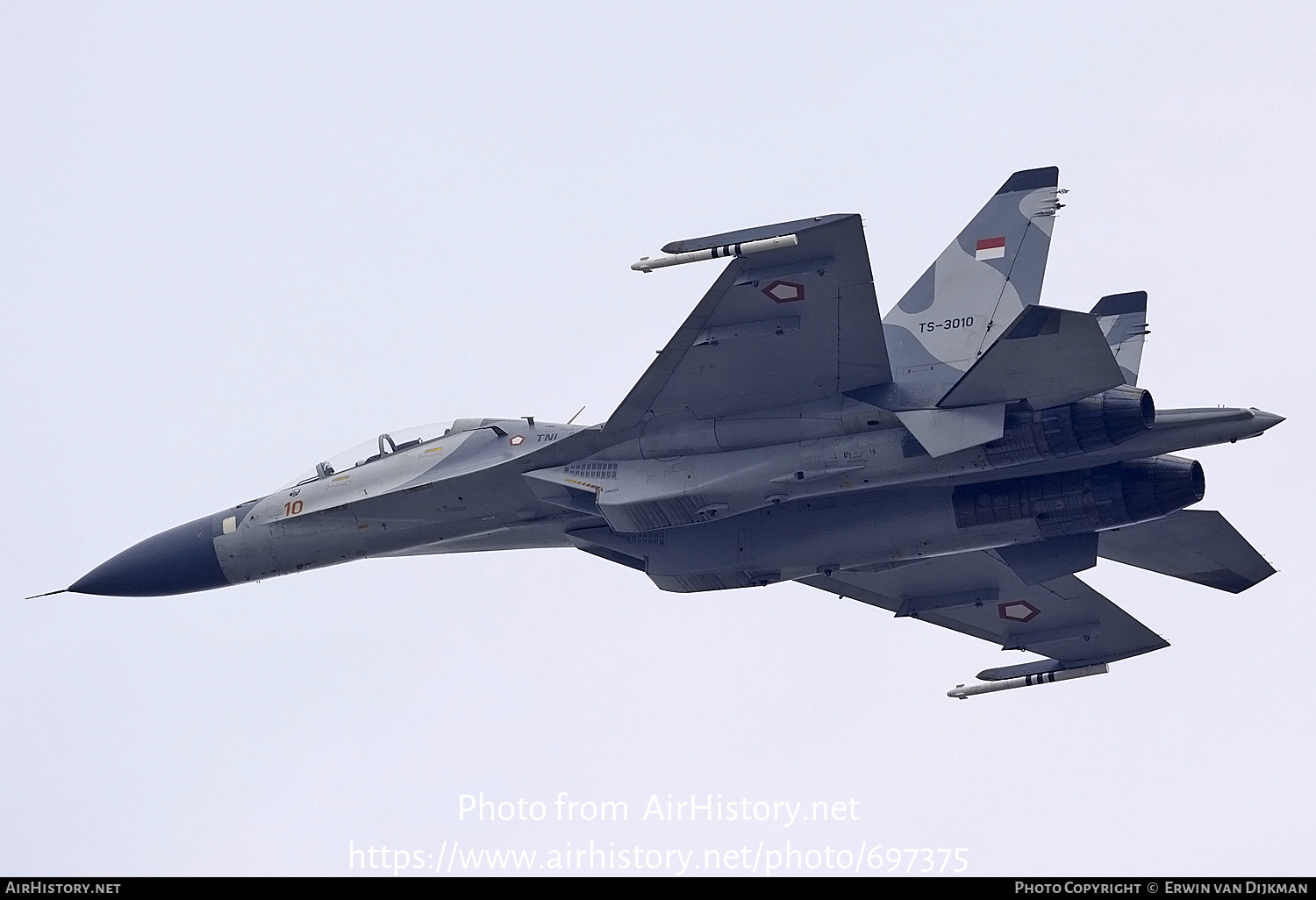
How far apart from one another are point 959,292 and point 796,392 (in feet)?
16.2

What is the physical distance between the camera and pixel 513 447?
84.9 feet

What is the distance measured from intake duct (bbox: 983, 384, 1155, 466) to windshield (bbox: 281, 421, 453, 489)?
877 centimetres

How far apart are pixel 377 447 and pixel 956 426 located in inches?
369

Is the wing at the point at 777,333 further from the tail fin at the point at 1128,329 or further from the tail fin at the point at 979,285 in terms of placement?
the tail fin at the point at 1128,329

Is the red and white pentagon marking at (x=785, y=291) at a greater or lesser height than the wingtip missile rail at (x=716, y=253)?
lesser

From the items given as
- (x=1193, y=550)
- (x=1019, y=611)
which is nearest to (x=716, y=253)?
(x=1193, y=550)

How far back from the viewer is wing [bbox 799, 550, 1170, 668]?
2930cm

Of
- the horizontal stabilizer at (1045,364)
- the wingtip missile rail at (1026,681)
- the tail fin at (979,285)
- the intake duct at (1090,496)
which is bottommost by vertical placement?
the wingtip missile rail at (1026,681)

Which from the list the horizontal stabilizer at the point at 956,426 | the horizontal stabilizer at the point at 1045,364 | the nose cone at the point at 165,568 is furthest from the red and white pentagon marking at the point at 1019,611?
the nose cone at the point at 165,568

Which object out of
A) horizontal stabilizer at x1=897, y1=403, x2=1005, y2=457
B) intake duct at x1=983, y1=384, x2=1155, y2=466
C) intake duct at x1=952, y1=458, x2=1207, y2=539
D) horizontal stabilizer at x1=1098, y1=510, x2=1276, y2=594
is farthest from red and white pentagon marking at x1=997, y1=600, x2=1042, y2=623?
horizontal stabilizer at x1=897, y1=403, x2=1005, y2=457

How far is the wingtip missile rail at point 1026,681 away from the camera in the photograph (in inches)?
1148

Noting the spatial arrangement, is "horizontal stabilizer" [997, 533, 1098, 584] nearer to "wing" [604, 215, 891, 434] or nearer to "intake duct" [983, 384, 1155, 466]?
"intake duct" [983, 384, 1155, 466]

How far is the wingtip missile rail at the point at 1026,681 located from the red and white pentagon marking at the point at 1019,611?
1010 mm
